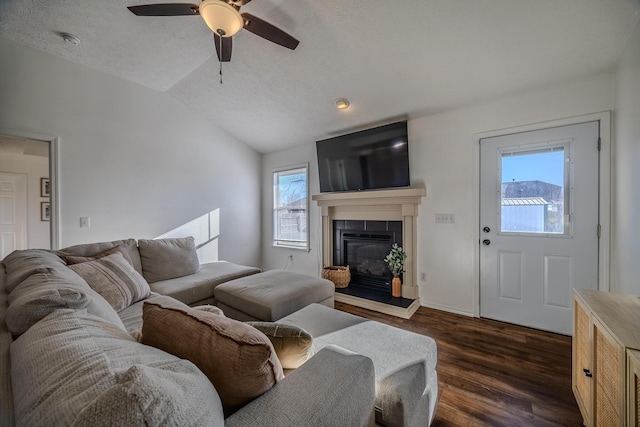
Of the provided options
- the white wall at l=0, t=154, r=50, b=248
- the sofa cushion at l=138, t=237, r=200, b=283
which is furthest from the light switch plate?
the white wall at l=0, t=154, r=50, b=248

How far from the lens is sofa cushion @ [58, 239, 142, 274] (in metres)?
2.08

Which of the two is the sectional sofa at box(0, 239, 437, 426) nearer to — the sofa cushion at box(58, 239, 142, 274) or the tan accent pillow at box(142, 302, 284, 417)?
the tan accent pillow at box(142, 302, 284, 417)

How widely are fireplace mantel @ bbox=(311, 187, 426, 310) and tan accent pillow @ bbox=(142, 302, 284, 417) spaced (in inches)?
101

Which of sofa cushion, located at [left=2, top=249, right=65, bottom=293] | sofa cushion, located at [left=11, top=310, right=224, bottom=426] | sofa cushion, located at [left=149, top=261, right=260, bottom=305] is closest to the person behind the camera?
sofa cushion, located at [left=11, top=310, right=224, bottom=426]

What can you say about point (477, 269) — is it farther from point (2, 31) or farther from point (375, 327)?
point (2, 31)

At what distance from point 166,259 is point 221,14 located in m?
2.22

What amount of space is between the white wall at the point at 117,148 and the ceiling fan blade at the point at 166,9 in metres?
1.81

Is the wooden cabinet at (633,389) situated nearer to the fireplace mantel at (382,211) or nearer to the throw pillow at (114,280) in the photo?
the fireplace mantel at (382,211)

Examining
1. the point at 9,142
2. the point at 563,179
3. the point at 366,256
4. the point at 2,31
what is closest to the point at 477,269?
the point at 563,179

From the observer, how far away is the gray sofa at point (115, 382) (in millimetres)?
407

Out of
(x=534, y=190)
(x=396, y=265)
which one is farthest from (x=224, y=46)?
(x=534, y=190)

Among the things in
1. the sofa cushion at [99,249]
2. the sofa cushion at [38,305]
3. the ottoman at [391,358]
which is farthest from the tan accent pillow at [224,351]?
the sofa cushion at [99,249]

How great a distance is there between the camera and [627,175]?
5.84 ft

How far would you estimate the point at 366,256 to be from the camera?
3.52 meters
